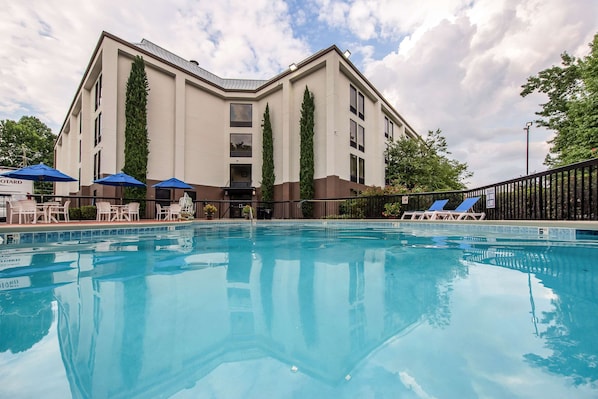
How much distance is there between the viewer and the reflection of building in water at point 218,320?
3.92 ft

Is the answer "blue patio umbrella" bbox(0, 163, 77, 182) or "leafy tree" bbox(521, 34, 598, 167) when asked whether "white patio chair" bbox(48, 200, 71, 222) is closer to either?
"blue patio umbrella" bbox(0, 163, 77, 182)

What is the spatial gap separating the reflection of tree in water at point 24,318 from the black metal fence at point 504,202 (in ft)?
24.8

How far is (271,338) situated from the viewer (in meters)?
1.49

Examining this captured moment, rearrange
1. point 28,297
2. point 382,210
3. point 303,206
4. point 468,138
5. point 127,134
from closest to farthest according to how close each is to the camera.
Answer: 1. point 28,297
2. point 382,210
3. point 127,134
4. point 303,206
5. point 468,138

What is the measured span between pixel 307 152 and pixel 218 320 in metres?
14.7

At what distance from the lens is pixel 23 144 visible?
100 ft

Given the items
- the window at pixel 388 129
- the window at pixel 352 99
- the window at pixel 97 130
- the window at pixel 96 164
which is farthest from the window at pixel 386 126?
the window at pixel 96 164

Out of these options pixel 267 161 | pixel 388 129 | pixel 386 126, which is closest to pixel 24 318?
pixel 267 161

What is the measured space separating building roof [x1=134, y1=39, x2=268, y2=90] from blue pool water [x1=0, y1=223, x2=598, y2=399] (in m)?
17.6

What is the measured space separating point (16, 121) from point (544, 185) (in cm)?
4772

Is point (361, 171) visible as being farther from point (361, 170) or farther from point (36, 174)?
point (36, 174)

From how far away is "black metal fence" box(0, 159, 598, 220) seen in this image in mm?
5535

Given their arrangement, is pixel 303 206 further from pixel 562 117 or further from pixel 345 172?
pixel 562 117

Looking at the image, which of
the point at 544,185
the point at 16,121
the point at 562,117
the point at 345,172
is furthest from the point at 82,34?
the point at 16,121
